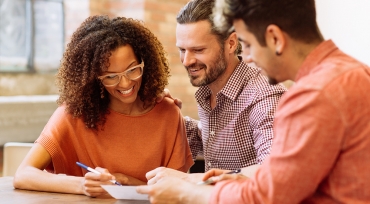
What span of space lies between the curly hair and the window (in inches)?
65.6

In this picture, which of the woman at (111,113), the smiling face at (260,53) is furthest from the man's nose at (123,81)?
the smiling face at (260,53)

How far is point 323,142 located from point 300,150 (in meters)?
0.05

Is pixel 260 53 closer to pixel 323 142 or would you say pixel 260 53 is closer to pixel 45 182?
pixel 323 142

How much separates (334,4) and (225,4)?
2844 mm

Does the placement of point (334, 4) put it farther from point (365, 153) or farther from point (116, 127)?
point (365, 153)

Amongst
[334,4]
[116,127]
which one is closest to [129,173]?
[116,127]

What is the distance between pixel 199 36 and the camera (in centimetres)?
227

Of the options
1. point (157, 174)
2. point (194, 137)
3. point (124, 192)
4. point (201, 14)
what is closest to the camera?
point (124, 192)

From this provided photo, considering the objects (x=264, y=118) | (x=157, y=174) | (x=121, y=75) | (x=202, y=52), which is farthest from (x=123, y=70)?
(x=264, y=118)

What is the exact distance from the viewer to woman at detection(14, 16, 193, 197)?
6.89 ft

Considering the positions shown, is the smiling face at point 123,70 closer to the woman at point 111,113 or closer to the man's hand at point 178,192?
the woman at point 111,113

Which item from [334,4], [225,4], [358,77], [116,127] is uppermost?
[334,4]

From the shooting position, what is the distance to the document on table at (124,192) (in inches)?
65.8

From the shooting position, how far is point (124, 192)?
5.62 ft
